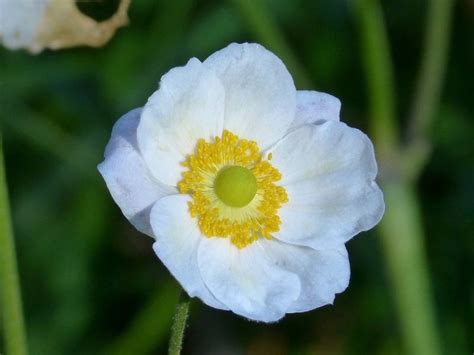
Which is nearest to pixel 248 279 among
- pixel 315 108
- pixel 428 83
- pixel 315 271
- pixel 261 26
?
pixel 315 271

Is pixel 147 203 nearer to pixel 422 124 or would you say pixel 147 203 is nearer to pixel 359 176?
pixel 359 176

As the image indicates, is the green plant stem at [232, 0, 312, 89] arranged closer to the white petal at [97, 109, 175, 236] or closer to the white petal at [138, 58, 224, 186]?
the white petal at [138, 58, 224, 186]

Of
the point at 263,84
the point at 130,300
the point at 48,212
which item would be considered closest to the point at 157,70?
the point at 48,212

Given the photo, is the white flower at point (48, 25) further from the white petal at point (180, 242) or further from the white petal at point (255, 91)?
the white petal at point (180, 242)

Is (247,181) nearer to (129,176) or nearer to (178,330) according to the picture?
(129,176)

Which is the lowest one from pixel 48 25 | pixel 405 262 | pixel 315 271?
pixel 405 262

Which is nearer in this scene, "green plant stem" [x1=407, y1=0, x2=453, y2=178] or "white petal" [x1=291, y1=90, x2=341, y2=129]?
"white petal" [x1=291, y1=90, x2=341, y2=129]

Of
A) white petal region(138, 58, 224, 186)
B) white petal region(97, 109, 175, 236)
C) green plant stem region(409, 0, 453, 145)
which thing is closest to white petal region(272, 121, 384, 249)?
white petal region(138, 58, 224, 186)
